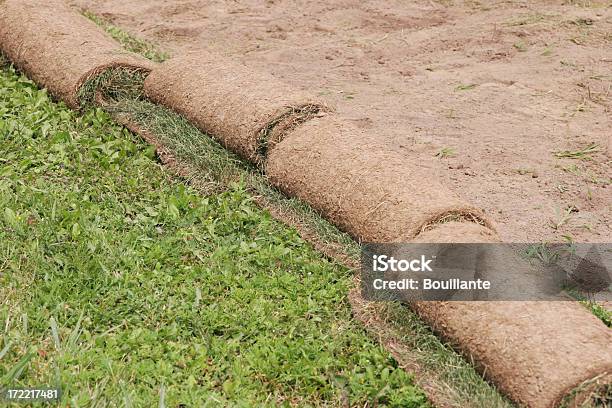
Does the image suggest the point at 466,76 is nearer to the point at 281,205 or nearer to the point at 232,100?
the point at 232,100

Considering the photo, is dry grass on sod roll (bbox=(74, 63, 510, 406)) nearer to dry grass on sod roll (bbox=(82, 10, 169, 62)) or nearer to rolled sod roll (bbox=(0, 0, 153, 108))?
rolled sod roll (bbox=(0, 0, 153, 108))

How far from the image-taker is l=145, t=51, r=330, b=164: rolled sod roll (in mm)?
4773

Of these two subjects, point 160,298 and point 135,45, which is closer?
point 160,298

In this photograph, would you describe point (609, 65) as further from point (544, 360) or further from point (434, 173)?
point (544, 360)

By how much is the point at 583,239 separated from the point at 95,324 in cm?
234

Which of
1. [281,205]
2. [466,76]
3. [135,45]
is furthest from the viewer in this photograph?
[135,45]

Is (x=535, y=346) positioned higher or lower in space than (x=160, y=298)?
higher

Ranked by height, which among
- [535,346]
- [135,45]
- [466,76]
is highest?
[535,346]

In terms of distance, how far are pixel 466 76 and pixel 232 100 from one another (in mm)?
2014

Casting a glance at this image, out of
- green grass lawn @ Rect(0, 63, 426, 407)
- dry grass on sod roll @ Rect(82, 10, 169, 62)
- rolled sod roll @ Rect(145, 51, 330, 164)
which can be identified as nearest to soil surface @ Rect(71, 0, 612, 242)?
dry grass on sod roll @ Rect(82, 10, 169, 62)

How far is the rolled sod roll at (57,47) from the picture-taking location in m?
5.61

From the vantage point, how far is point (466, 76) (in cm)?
625

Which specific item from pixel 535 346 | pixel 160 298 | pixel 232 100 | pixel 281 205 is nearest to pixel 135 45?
pixel 232 100

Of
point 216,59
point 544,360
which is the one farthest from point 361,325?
point 216,59
